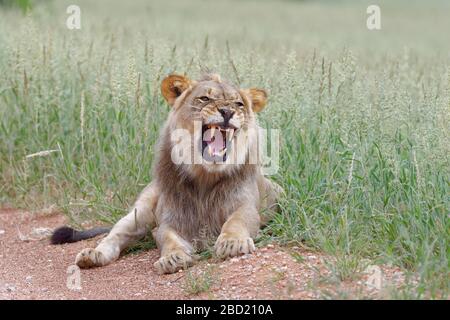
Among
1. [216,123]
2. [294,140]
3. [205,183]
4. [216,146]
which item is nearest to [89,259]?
[205,183]

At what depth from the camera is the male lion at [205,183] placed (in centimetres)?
569

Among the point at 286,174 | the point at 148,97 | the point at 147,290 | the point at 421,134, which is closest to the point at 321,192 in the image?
the point at 286,174

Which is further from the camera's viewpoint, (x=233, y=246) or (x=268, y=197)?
(x=268, y=197)

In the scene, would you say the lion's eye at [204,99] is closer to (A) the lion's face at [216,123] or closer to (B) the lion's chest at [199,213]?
(A) the lion's face at [216,123]

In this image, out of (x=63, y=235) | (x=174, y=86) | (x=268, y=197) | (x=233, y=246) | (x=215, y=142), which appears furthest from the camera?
(x=63, y=235)

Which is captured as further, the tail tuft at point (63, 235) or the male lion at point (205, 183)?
the tail tuft at point (63, 235)

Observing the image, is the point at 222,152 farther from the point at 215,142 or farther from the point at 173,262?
the point at 173,262

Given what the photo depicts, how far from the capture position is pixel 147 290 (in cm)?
541

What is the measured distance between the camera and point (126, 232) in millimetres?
6305

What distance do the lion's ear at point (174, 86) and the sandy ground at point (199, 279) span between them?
42.4 inches

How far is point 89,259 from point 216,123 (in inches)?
48.7

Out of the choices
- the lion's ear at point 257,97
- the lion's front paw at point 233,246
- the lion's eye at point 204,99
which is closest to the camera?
the lion's front paw at point 233,246

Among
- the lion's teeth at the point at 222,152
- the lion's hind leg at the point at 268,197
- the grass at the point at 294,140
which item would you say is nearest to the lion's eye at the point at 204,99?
the lion's teeth at the point at 222,152

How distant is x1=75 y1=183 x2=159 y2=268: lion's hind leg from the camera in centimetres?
601
